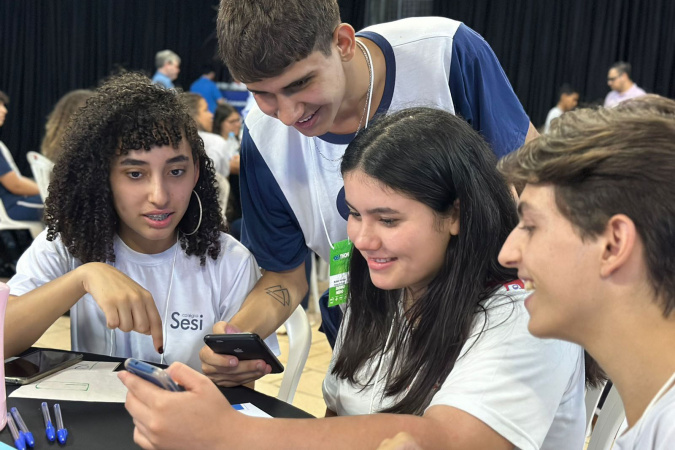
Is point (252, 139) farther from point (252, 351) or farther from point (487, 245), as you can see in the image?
point (487, 245)

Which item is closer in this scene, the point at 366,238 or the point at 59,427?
the point at 59,427

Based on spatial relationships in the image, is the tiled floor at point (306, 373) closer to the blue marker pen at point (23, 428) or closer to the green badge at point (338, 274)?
the green badge at point (338, 274)

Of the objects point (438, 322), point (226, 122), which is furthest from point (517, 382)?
point (226, 122)

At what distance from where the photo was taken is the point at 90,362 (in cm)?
170

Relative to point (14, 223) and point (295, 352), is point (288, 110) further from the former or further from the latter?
point (14, 223)

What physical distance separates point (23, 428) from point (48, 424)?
0.04 meters

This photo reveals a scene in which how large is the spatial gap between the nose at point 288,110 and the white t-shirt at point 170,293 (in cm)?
65

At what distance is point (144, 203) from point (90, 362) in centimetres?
44

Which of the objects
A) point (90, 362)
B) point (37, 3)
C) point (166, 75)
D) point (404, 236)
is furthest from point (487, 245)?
point (37, 3)

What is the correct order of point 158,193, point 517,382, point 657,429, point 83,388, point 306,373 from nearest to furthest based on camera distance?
point 657,429, point 517,382, point 83,388, point 158,193, point 306,373

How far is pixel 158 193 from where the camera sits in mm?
1908

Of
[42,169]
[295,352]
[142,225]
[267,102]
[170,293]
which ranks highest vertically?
[267,102]

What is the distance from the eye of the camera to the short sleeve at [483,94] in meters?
1.80

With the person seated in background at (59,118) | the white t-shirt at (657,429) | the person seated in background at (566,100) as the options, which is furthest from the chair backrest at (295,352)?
the person seated in background at (566,100)
